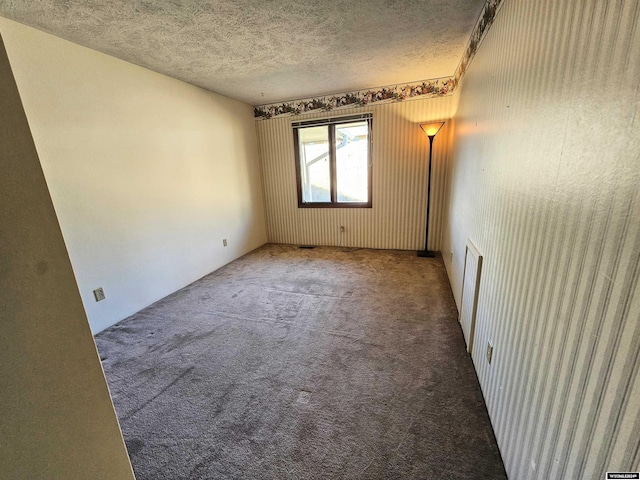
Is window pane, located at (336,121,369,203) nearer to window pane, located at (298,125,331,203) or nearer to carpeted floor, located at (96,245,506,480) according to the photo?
window pane, located at (298,125,331,203)

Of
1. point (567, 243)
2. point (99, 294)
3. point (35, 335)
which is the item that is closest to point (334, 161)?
point (99, 294)

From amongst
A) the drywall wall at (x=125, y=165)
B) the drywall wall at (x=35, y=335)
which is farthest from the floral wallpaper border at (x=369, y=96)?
the drywall wall at (x=35, y=335)

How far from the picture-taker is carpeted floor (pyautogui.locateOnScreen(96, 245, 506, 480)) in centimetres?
125

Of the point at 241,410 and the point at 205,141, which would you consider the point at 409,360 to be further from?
the point at 205,141

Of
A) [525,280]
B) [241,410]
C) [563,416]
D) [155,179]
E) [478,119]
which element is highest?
[478,119]

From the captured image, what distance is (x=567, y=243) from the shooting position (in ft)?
2.61

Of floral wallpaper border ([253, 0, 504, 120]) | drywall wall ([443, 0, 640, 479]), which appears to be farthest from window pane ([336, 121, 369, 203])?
drywall wall ([443, 0, 640, 479])

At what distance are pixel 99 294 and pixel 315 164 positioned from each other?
3419mm

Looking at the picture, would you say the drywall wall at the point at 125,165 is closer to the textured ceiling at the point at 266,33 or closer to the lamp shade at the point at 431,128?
the textured ceiling at the point at 266,33

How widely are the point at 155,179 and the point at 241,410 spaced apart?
2546mm

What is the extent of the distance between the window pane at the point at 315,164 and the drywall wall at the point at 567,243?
3.09 m

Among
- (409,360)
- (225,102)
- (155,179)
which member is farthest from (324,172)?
(409,360)

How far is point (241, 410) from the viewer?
152 centimetres

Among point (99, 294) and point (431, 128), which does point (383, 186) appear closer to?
point (431, 128)
